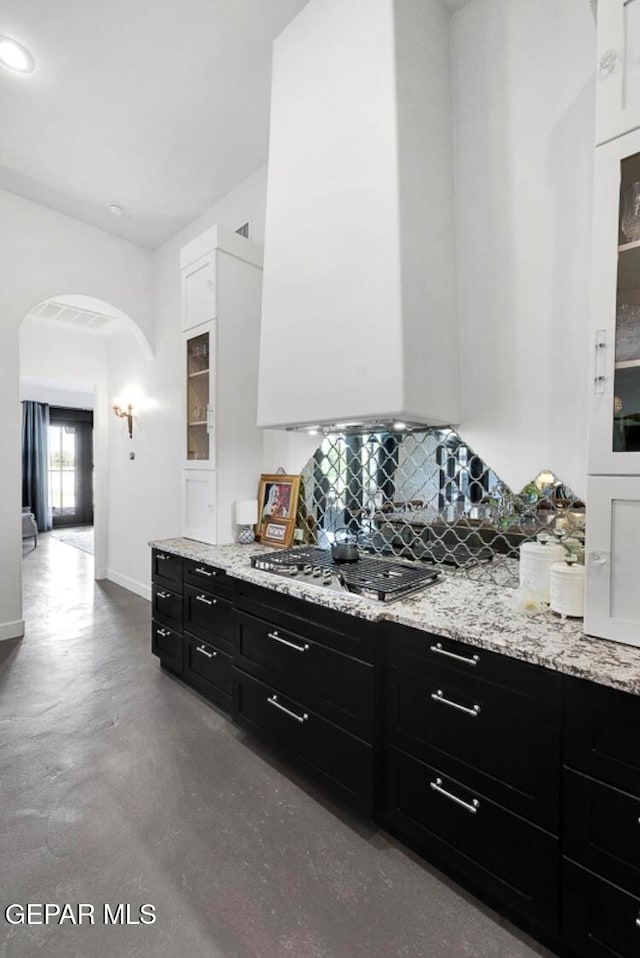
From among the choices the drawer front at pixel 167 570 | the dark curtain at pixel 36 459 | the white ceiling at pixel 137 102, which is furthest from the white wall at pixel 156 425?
the dark curtain at pixel 36 459

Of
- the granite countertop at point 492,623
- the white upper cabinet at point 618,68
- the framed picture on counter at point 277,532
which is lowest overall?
the granite countertop at point 492,623

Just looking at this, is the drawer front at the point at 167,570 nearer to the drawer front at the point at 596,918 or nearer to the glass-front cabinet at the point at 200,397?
the glass-front cabinet at the point at 200,397

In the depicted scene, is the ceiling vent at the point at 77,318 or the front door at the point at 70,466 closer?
the ceiling vent at the point at 77,318

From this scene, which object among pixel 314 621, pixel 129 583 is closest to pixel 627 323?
pixel 314 621

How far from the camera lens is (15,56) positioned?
7.62 feet

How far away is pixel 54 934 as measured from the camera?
134cm

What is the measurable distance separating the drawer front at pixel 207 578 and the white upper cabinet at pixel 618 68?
232 centimetres

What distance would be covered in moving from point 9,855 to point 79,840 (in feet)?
0.76

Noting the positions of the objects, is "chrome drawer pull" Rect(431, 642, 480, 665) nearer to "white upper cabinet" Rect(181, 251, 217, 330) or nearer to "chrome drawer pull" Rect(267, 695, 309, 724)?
"chrome drawer pull" Rect(267, 695, 309, 724)

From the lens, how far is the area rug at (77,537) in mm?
7688

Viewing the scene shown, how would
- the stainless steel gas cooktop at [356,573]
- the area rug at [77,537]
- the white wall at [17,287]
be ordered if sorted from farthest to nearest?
the area rug at [77,537] → the white wall at [17,287] → the stainless steel gas cooktop at [356,573]

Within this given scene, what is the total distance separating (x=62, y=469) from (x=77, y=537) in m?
2.07

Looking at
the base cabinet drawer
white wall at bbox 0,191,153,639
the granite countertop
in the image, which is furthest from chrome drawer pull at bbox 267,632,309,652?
white wall at bbox 0,191,153,639

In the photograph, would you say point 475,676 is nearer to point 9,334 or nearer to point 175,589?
point 175,589
